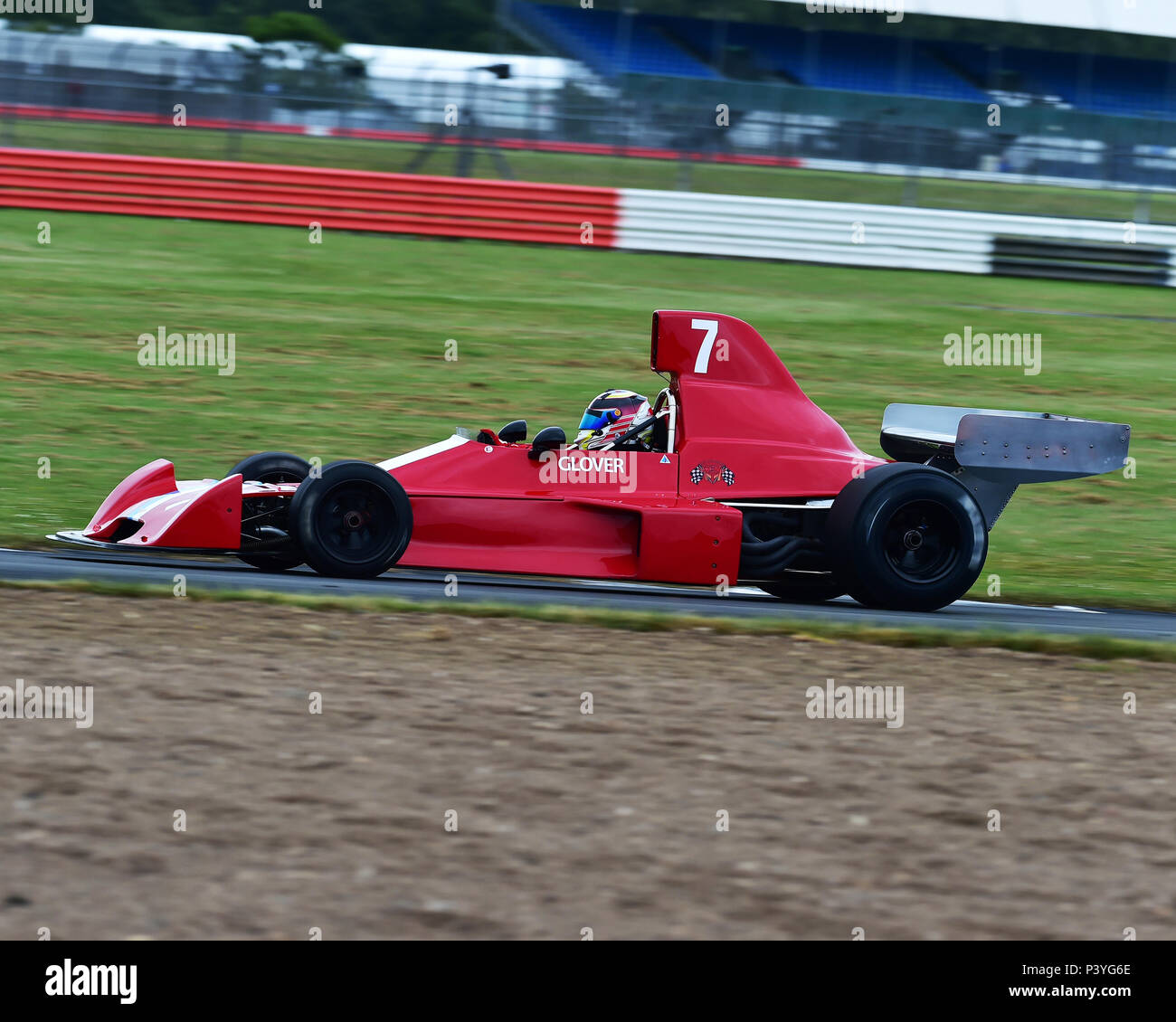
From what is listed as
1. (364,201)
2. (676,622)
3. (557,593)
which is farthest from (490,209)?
(676,622)

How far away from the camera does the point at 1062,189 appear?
24.5 m

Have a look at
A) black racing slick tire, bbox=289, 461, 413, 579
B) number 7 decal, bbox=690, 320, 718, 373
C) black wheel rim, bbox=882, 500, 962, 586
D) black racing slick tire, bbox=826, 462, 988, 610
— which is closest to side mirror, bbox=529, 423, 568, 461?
black racing slick tire, bbox=289, 461, 413, 579

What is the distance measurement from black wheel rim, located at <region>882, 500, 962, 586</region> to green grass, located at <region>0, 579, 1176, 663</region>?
75cm

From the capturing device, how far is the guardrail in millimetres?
22016

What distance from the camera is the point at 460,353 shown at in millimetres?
16656

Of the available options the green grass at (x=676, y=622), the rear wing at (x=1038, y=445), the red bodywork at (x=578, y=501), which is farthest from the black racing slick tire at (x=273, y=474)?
the rear wing at (x=1038, y=445)

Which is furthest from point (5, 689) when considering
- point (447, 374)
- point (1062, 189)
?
point (1062, 189)

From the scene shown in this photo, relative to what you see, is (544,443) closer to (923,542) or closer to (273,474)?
(273,474)

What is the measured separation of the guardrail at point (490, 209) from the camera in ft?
72.2

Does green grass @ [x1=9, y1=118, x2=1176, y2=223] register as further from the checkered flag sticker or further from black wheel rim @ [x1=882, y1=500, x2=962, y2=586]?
black wheel rim @ [x1=882, y1=500, x2=962, y2=586]

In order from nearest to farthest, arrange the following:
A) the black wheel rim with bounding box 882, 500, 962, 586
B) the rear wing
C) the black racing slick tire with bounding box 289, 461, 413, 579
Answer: the black racing slick tire with bounding box 289, 461, 413, 579, the black wheel rim with bounding box 882, 500, 962, 586, the rear wing

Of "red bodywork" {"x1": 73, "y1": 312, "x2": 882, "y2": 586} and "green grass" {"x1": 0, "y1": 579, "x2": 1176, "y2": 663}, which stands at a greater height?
"red bodywork" {"x1": 73, "y1": 312, "x2": 882, "y2": 586}

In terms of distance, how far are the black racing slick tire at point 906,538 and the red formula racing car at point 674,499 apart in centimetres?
1
